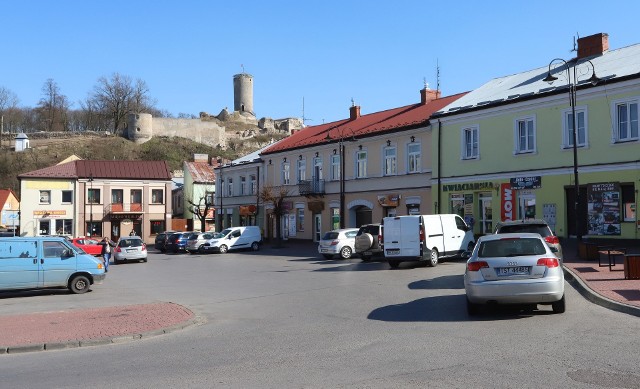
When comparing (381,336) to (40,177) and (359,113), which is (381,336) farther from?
(40,177)

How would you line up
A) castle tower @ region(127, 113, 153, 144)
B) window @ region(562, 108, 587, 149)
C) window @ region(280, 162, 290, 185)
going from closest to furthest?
1. window @ region(562, 108, 587, 149)
2. window @ region(280, 162, 290, 185)
3. castle tower @ region(127, 113, 153, 144)

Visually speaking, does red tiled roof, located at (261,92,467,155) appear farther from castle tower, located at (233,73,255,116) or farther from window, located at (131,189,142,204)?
castle tower, located at (233,73,255,116)

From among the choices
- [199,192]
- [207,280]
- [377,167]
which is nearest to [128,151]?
Result: [199,192]

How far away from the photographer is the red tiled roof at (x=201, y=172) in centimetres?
7281

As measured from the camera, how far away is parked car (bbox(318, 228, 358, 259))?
105 ft

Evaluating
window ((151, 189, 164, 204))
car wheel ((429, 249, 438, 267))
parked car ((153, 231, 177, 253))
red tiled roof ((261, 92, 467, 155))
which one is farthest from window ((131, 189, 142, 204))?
car wheel ((429, 249, 438, 267))

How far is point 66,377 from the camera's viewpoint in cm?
841

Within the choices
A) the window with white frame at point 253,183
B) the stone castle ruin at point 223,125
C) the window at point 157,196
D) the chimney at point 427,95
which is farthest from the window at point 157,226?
the stone castle ruin at point 223,125

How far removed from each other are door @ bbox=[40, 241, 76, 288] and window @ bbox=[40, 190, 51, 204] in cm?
4546

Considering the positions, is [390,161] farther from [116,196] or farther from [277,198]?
[116,196]

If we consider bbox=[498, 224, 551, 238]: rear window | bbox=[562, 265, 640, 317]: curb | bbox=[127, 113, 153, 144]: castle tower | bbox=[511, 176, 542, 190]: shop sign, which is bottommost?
bbox=[562, 265, 640, 317]: curb

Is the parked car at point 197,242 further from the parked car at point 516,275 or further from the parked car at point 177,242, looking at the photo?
the parked car at point 516,275

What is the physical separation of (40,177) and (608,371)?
61962 millimetres

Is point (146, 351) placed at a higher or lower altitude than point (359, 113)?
lower
